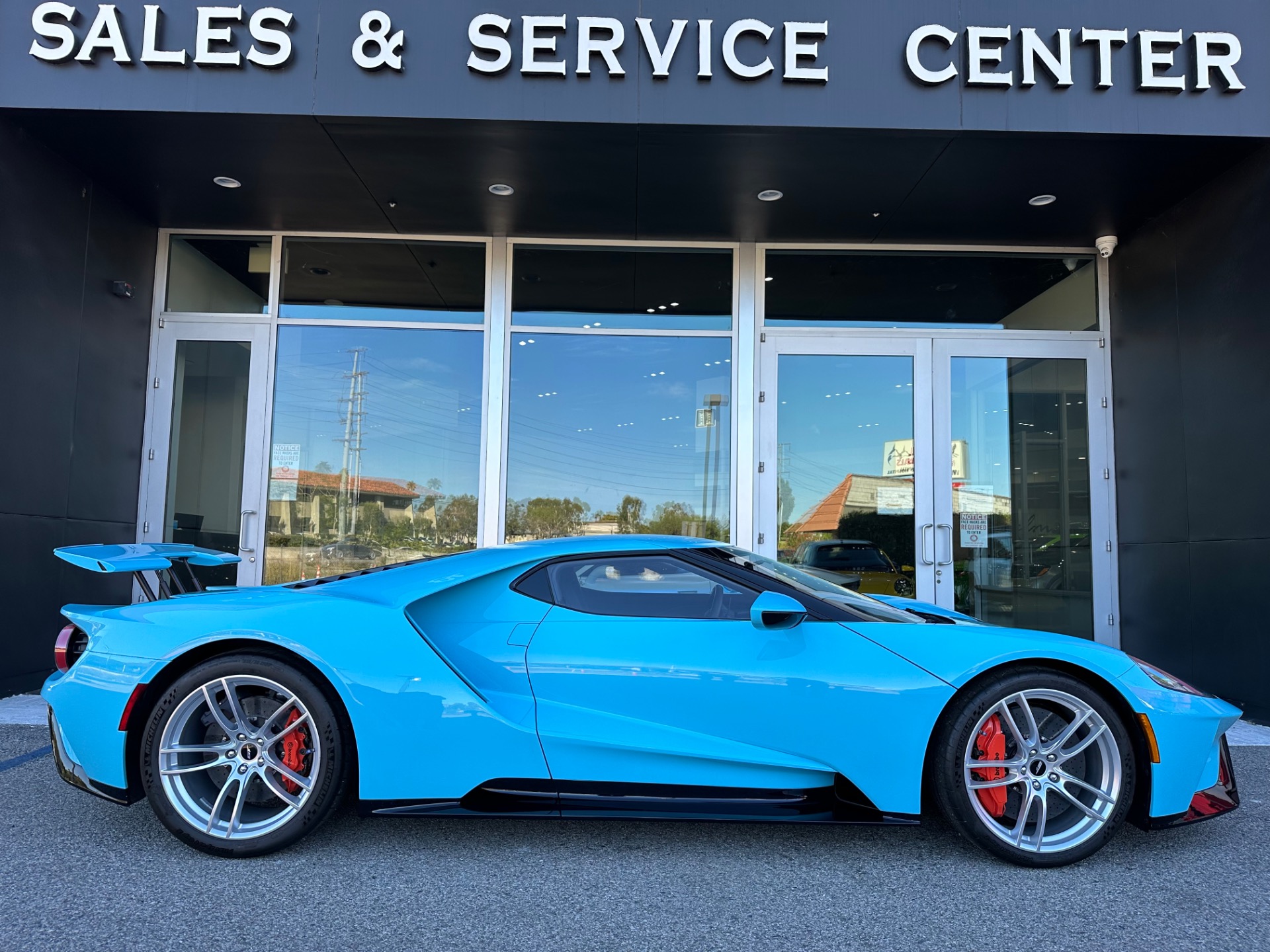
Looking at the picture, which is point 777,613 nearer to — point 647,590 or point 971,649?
point 647,590

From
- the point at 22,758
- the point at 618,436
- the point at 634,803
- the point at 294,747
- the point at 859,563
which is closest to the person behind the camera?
the point at 634,803

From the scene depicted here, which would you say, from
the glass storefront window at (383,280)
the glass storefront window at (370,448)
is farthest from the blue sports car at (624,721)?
the glass storefront window at (383,280)

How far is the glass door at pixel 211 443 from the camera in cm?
684

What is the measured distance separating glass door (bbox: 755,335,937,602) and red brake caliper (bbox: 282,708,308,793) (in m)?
4.51

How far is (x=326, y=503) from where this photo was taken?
272 inches

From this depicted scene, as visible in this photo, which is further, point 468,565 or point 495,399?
point 495,399

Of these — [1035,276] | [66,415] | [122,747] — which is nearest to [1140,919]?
[122,747]

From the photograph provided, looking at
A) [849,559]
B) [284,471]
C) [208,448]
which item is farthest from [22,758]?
[849,559]

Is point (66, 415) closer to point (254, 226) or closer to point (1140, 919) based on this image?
point (254, 226)

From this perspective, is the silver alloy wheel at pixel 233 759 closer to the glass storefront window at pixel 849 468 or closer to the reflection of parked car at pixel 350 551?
the reflection of parked car at pixel 350 551

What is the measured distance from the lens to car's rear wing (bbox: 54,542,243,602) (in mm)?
2779

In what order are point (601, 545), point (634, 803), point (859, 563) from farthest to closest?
point (859, 563) → point (601, 545) → point (634, 803)

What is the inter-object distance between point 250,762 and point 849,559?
5103 mm

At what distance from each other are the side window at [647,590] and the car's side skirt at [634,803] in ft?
1.81
